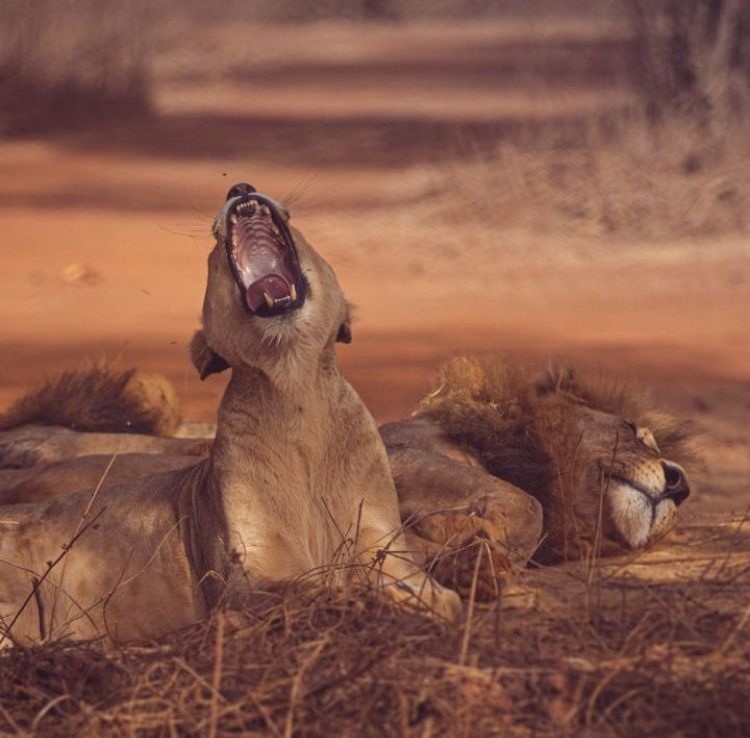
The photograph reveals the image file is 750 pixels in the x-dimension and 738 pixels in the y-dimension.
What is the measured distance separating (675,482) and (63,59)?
15.6 meters

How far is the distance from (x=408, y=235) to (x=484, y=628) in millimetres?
10977

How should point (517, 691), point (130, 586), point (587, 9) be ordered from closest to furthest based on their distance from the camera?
point (517, 691) → point (130, 586) → point (587, 9)

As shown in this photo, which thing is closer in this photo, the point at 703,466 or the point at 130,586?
the point at 130,586

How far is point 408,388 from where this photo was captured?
378 inches

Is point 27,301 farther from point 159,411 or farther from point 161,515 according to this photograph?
point 161,515

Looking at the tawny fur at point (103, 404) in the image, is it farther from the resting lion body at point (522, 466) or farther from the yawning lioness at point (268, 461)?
the yawning lioness at point (268, 461)

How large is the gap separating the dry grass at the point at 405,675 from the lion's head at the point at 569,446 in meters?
1.52

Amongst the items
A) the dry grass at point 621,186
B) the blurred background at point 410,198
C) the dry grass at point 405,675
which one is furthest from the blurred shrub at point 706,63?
the dry grass at point 405,675

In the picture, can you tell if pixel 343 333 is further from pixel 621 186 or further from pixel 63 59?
pixel 63 59

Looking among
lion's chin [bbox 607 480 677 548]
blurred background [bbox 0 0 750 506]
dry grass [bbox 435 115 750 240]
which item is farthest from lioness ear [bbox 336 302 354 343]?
dry grass [bbox 435 115 750 240]

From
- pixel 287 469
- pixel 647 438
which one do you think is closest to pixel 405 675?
pixel 287 469

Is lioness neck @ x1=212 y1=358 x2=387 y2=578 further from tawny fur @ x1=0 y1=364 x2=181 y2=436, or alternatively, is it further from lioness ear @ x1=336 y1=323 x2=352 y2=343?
tawny fur @ x1=0 y1=364 x2=181 y2=436

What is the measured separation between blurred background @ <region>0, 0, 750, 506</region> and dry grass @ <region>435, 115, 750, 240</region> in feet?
0.09

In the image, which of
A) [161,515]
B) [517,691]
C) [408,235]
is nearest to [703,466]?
[161,515]
